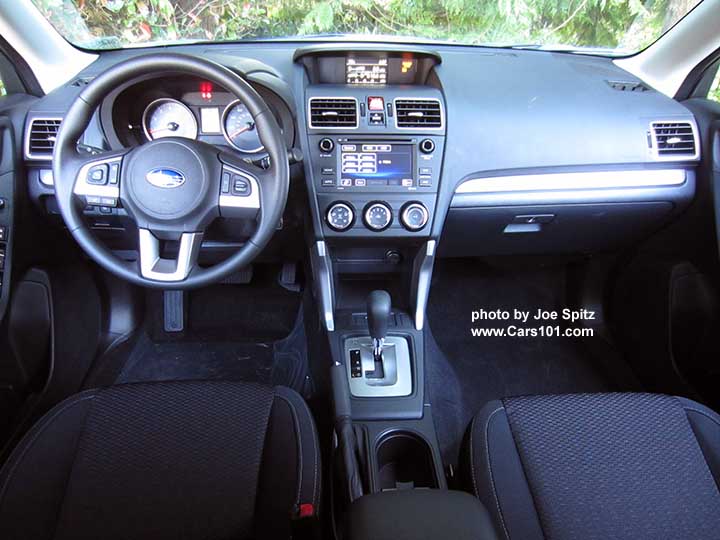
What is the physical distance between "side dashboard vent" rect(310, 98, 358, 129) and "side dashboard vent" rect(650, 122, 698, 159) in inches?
39.4

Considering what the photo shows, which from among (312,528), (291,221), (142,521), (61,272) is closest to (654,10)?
(291,221)

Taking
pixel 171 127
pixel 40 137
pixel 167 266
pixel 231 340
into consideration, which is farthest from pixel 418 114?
pixel 231 340

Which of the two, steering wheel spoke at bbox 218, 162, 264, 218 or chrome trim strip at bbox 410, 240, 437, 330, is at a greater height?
steering wheel spoke at bbox 218, 162, 264, 218

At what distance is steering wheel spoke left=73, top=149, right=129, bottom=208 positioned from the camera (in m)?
1.21

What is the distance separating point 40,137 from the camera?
1.58m

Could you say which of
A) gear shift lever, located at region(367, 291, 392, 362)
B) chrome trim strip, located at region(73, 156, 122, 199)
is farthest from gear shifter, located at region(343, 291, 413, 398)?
chrome trim strip, located at region(73, 156, 122, 199)

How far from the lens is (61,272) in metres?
1.88

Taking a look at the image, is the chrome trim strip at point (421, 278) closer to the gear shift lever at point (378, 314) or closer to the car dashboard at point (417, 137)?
the car dashboard at point (417, 137)

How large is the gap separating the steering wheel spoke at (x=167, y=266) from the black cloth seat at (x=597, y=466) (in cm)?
81

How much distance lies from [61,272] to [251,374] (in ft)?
2.72

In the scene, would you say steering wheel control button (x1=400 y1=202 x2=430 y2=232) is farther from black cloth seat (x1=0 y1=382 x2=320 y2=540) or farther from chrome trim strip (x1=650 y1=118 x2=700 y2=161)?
chrome trim strip (x1=650 y1=118 x2=700 y2=161)

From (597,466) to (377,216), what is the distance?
91 cm

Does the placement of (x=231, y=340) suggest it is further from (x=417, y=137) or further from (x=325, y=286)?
(x=417, y=137)

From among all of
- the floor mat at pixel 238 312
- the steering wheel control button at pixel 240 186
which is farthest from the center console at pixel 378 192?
the floor mat at pixel 238 312
